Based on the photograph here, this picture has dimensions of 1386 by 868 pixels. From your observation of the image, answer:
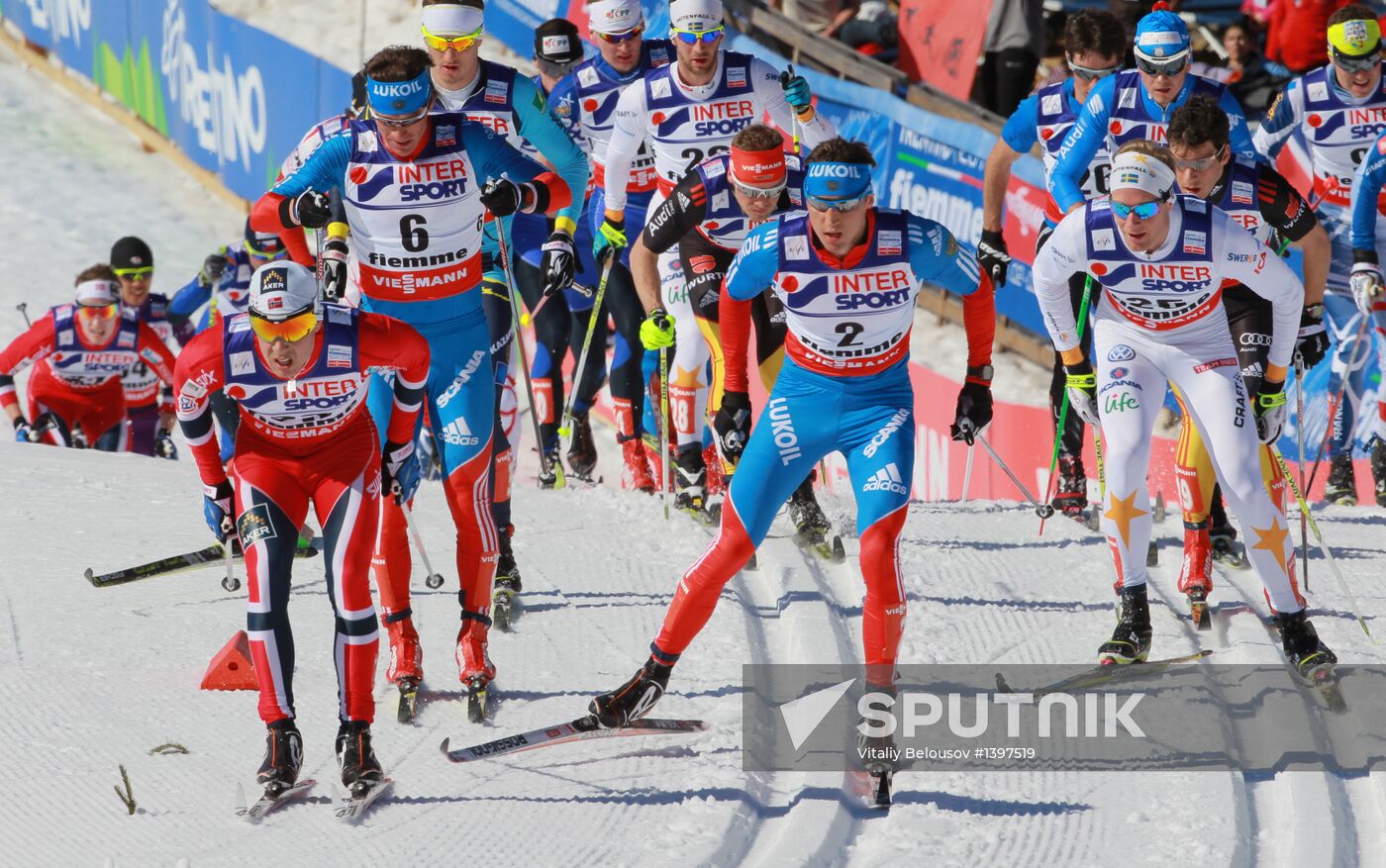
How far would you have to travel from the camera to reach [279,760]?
5.71 m

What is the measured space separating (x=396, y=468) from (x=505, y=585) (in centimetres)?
166

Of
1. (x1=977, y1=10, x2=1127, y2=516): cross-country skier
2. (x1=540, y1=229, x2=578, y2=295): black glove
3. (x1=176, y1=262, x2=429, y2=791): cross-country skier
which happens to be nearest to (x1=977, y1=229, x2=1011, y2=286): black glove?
(x1=977, y1=10, x2=1127, y2=516): cross-country skier

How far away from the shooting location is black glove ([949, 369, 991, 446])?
6.49m

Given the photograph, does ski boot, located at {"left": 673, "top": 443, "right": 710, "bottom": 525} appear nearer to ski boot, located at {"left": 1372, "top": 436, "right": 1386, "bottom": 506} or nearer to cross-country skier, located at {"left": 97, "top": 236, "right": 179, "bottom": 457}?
ski boot, located at {"left": 1372, "top": 436, "right": 1386, "bottom": 506}

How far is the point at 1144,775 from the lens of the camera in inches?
241

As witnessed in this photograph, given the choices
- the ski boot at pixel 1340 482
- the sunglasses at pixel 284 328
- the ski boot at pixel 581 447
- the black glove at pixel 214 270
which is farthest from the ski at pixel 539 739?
the black glove at pixel 214 270

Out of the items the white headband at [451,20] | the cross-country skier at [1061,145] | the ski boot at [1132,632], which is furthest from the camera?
the cross-country skier at [1061,145]

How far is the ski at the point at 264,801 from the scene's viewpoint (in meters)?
5.62

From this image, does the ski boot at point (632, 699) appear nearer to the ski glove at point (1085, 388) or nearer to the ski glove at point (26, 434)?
the ski glove at point (1085, 388)

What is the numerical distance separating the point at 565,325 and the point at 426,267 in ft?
12.7

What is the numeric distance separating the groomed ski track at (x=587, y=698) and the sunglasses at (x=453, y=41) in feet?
8.10

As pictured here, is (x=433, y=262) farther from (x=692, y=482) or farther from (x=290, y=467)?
(x=692, y=482)

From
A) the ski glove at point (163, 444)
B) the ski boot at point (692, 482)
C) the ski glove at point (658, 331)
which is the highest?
the ski glove at point (658, 331)

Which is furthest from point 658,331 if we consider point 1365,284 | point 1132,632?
point 1365,284
